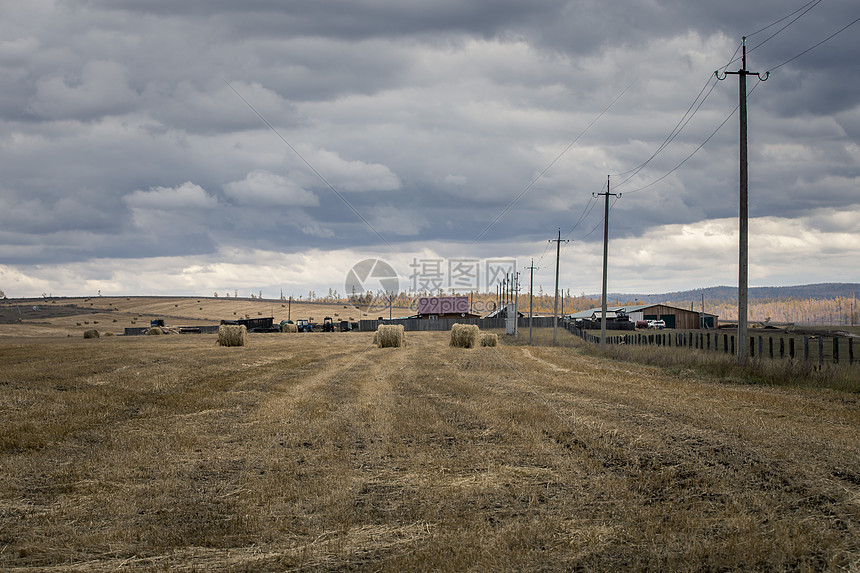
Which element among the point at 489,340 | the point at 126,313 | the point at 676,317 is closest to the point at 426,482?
the point at 489,340

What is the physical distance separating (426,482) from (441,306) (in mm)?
103977

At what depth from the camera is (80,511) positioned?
7.20m

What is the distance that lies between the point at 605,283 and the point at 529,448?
35.5 meters

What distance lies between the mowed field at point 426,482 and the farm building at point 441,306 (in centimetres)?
9541

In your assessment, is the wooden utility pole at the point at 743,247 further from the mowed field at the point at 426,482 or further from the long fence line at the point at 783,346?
the mowed field at the point at 426,482

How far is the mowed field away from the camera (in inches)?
231

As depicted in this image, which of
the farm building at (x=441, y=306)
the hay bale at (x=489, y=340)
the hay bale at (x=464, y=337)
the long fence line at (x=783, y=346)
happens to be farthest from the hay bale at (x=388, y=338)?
the farm building at (x=441, y=306)

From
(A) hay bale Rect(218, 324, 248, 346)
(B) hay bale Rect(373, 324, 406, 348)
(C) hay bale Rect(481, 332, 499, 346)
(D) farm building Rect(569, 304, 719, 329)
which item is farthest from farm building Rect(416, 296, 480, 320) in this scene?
(A) hay bale Rect(218, 324, 248, 346)

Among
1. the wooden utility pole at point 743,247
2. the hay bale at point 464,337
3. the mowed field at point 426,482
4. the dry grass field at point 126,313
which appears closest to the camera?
the mowed field at point 426,482

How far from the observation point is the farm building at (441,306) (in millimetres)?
111688

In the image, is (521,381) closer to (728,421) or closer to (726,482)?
(728,421)

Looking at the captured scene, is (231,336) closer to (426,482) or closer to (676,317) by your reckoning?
(426,482)

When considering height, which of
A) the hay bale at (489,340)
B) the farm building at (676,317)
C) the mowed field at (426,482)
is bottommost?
the mowed field at (426,482)

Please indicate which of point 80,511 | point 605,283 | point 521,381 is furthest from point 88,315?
point 80,511
